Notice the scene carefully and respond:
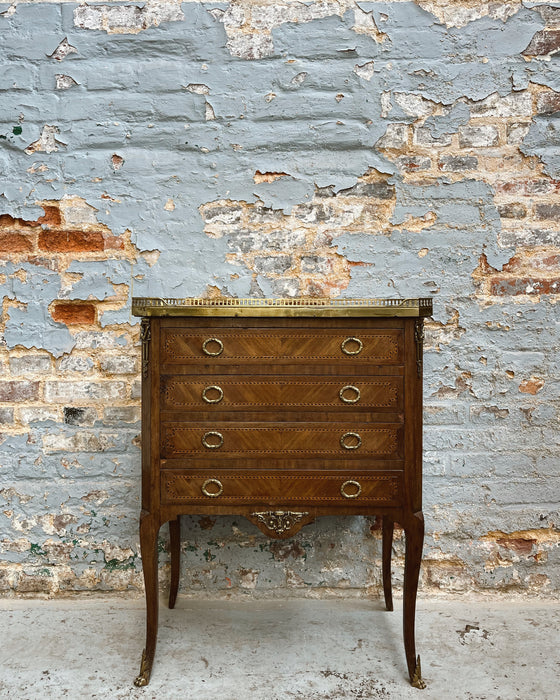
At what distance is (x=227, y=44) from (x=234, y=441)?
1.57m

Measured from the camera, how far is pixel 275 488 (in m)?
1.85

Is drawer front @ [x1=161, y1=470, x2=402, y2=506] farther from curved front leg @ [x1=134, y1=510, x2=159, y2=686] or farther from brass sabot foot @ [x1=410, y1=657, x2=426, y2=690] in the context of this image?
brass sabot foot @ [x1=410, y1=657, x2=426, y2=690]

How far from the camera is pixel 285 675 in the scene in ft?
6.27

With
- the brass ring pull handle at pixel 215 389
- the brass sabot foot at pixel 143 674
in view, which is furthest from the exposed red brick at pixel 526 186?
the brass sabot foot at pixel 143 674

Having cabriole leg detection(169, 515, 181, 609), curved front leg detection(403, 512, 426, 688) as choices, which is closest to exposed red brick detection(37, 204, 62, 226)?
cabriole leg detection(169, 515, 181, 609)

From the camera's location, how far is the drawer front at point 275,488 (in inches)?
72.2

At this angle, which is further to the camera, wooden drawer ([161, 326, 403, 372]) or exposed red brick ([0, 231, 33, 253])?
exposed red brick ([0, 231, 33, 253])

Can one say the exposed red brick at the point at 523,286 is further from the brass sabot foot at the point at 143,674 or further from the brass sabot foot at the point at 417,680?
the brass sabot foot at the point at 143,674

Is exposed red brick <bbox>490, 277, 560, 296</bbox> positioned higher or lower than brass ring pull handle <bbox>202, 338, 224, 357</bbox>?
higher

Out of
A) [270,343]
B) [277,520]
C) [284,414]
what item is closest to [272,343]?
[270,343]

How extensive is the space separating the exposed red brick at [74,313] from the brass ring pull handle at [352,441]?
3.87 ft

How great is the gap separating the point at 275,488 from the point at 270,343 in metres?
0.44

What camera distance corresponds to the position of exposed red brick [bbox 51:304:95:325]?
2.43 metres

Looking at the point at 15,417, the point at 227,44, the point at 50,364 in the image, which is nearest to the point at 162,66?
the point at 227,44
